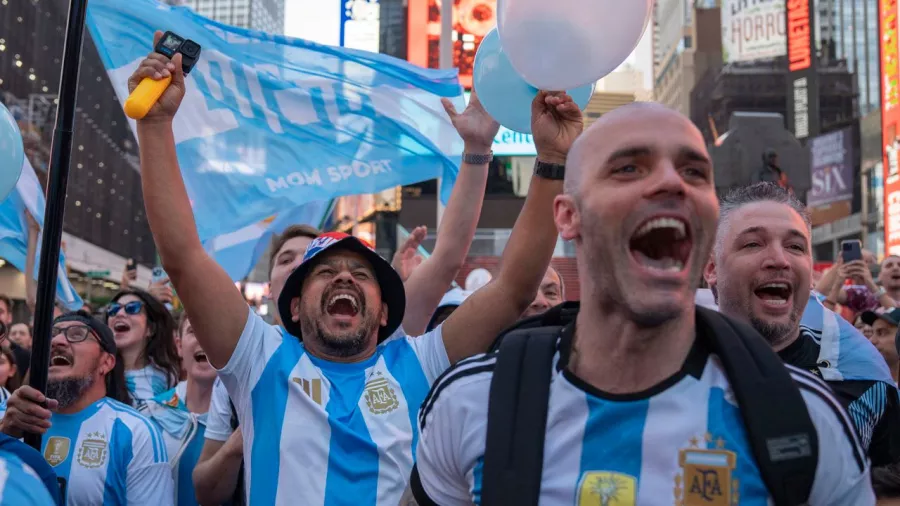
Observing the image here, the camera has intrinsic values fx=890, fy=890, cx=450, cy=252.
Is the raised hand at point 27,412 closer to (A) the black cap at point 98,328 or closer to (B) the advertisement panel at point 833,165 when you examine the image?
(A) the black cap at point 98,328

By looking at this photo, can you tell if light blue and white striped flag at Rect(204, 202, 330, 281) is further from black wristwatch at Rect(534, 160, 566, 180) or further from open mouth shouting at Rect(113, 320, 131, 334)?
black wristwatch at Rect(534, 160, 566, 180)

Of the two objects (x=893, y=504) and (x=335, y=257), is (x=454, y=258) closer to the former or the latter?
(x=335, y=257)

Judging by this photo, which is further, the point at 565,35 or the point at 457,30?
the point at 457,30

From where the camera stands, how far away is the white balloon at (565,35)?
283 cm

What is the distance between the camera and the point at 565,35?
9.32ft

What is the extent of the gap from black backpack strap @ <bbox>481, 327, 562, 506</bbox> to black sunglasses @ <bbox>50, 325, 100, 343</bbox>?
127 inches

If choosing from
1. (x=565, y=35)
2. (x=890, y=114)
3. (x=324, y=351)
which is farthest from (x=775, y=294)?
(x=890, y=114)

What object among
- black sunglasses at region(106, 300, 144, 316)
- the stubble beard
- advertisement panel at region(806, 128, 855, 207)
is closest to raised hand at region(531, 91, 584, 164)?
the stubble beard

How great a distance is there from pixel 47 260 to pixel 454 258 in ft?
5.55

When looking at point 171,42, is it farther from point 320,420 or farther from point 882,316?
point 882,316

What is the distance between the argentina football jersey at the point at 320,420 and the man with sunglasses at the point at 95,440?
1.21 m

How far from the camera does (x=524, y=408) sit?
1.92 meters

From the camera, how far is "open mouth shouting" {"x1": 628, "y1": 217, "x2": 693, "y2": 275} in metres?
1.93

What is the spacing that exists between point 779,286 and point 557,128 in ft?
3.14
